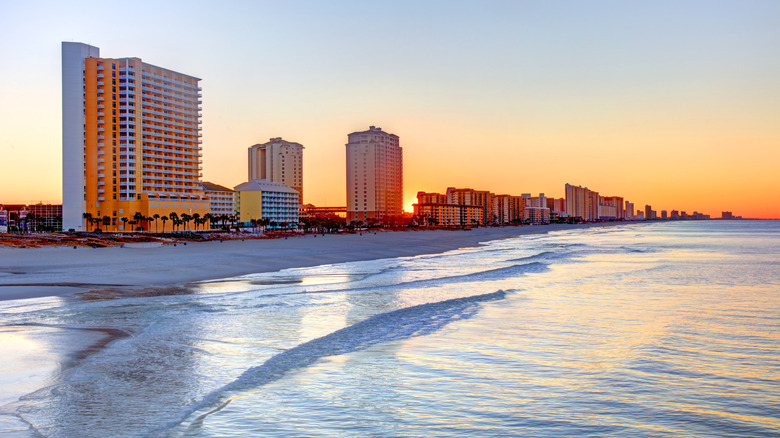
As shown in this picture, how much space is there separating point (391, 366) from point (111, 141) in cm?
11993

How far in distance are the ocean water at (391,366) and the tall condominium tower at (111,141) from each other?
10332cm

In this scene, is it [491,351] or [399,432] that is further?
[491,351]

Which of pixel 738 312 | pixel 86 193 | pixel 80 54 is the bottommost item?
pixel 738 312

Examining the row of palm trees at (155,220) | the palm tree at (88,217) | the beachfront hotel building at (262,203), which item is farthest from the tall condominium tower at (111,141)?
the beachfront hotel building at (262,203)

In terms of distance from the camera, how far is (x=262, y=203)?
177250 mm

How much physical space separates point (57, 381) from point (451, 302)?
12.0 meters

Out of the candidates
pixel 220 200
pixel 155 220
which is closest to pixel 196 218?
pixel 155 220

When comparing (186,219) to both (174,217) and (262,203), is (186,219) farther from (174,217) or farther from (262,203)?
(262,203)

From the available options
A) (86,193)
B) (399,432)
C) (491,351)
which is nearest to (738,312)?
(491,351)

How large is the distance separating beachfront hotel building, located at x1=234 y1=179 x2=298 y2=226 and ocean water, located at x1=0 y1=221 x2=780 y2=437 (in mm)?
160505

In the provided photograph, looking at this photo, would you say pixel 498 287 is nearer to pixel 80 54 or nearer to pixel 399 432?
pixel 399 432

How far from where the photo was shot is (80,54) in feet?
372

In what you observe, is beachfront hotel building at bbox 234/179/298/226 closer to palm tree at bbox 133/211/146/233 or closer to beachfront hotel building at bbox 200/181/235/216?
beachfront hotel building at bbox 200/181/235/216

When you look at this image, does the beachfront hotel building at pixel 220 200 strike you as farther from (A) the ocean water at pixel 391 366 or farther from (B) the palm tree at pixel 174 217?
(A) the ocean water at pixel 391 366
